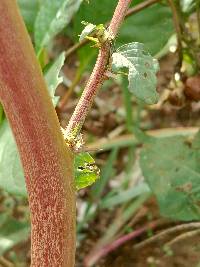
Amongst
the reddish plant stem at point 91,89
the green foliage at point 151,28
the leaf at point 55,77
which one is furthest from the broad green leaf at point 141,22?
the reddish plant stem at point 91,89

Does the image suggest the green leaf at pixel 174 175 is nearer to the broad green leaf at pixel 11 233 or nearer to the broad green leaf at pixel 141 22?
the broad green leaf at pixel 141 22

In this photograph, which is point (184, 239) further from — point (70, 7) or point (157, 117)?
point (70, 7)

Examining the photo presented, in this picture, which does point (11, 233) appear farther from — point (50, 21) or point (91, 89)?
point (91, 89)

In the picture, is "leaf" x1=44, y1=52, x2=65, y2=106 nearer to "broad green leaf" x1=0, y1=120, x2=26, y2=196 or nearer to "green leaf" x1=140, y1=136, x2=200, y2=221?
"broad green leaf" x1=0, y1=120, x2=26, y2=196

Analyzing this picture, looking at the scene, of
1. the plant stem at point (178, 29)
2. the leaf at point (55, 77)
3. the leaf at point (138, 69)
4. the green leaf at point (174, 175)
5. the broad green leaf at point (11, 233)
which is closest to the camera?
the leaf at point (138, 69)

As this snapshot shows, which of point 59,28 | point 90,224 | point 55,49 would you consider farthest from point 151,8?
point 55,49

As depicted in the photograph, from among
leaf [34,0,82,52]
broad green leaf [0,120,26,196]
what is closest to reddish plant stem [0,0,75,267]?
broad green leaf [0,120,26,196]
